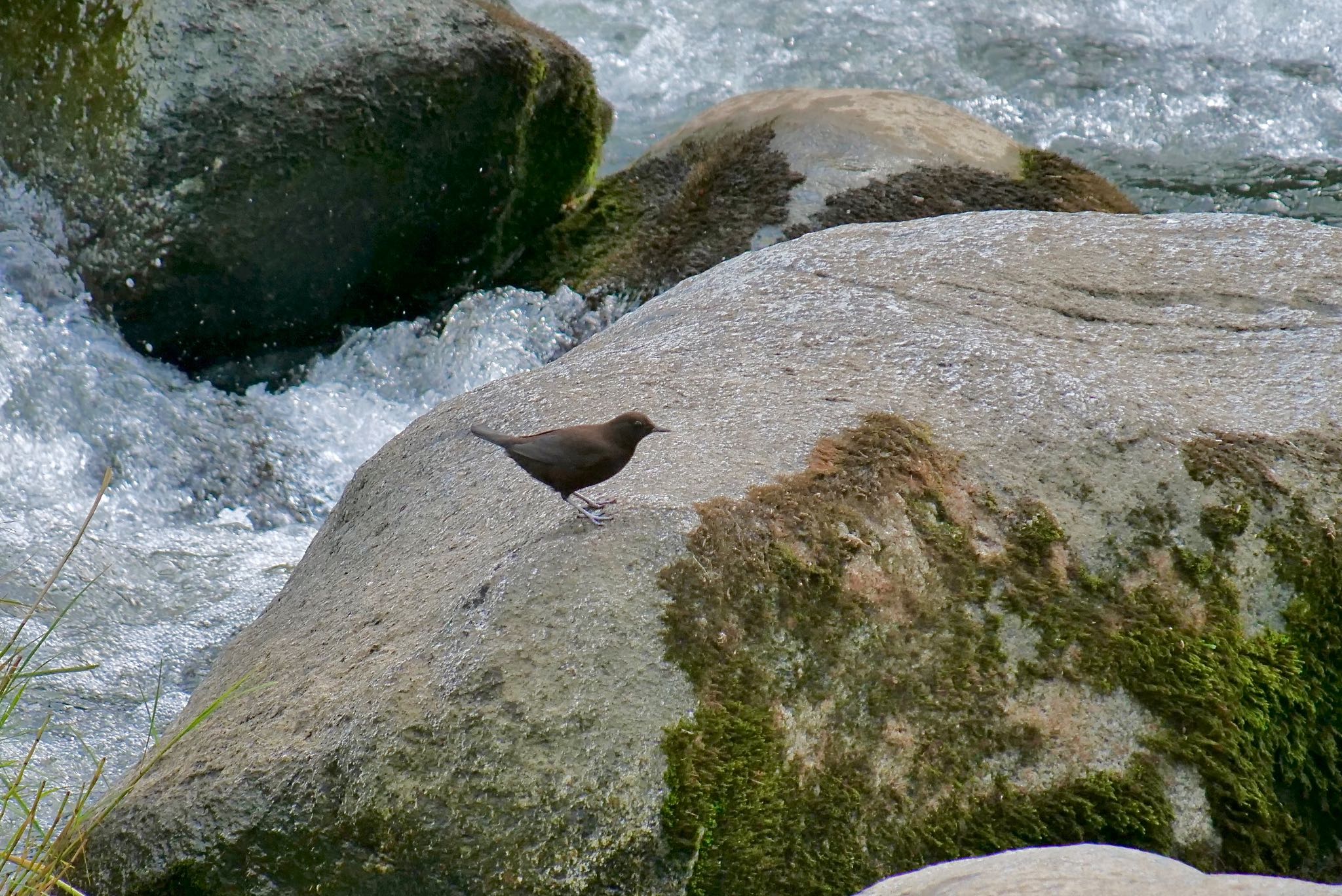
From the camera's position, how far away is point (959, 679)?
3.19 m

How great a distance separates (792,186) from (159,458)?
141 inches

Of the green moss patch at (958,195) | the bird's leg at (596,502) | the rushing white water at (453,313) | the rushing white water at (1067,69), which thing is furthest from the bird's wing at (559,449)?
the rushing white water at (1067,69)

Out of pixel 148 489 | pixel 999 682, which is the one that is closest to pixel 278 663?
pixel 999 682

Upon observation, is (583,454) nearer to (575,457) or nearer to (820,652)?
(575,457)

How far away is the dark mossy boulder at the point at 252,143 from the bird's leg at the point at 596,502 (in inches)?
165

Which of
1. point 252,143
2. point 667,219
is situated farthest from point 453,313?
point 252,143

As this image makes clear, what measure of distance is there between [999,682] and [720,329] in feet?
5.31

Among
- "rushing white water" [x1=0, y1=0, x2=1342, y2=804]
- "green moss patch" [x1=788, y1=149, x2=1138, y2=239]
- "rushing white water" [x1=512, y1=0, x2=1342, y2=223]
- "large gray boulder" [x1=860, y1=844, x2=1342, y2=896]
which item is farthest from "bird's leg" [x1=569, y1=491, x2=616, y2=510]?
"rushing white water" [x1=512, y1=0, x2=1342, y2=223]

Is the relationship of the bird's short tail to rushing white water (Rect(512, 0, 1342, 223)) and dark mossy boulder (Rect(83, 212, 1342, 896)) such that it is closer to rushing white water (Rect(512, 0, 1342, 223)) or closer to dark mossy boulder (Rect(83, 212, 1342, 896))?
dark mossy boulder (Rect(83, 212, 1342, 896))

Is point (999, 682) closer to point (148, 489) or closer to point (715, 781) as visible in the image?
point (715, 781)

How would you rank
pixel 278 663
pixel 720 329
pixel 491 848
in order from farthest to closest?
pixel 720 329
pixel 278 663
pixel 491 848

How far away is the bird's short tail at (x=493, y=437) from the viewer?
357 centimetres

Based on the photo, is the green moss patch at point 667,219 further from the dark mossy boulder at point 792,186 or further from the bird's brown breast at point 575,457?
the bird's brown breast at point 575,457

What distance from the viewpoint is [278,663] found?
3.53 m
